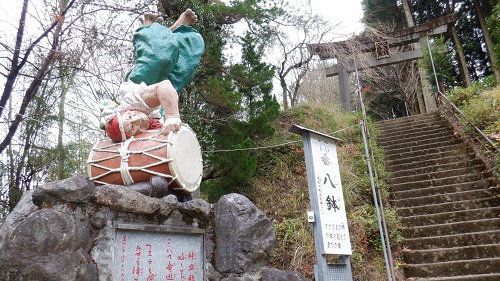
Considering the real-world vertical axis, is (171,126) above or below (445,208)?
above

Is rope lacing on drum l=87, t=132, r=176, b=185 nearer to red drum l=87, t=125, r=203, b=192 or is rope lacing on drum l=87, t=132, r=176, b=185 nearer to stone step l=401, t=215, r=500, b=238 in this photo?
red drum l=87, t=125, r=203, b=192

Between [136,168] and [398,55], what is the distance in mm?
10936

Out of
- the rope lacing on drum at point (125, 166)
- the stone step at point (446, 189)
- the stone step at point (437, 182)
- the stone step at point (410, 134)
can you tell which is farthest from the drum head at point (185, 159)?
the stone step at point (410, 134)

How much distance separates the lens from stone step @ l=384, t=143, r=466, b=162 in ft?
25.3

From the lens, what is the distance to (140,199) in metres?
2.58

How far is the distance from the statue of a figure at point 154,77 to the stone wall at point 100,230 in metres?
0.61

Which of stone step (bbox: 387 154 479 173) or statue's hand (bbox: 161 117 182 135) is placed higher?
stone step (bbox: 387 154 479 173)

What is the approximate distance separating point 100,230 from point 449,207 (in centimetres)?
526

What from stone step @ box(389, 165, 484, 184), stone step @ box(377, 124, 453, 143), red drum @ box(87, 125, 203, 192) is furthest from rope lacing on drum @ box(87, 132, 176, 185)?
stone step @ box(377, 124, 453, 143)

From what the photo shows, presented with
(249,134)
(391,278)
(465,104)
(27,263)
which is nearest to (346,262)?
(391,278)

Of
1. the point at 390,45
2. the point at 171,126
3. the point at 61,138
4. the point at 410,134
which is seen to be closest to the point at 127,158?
the point at 171,126

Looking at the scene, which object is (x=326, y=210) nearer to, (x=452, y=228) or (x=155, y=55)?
(x=155, y=55)

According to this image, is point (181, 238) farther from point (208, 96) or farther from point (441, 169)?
point (441, 169)

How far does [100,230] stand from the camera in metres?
2.50
